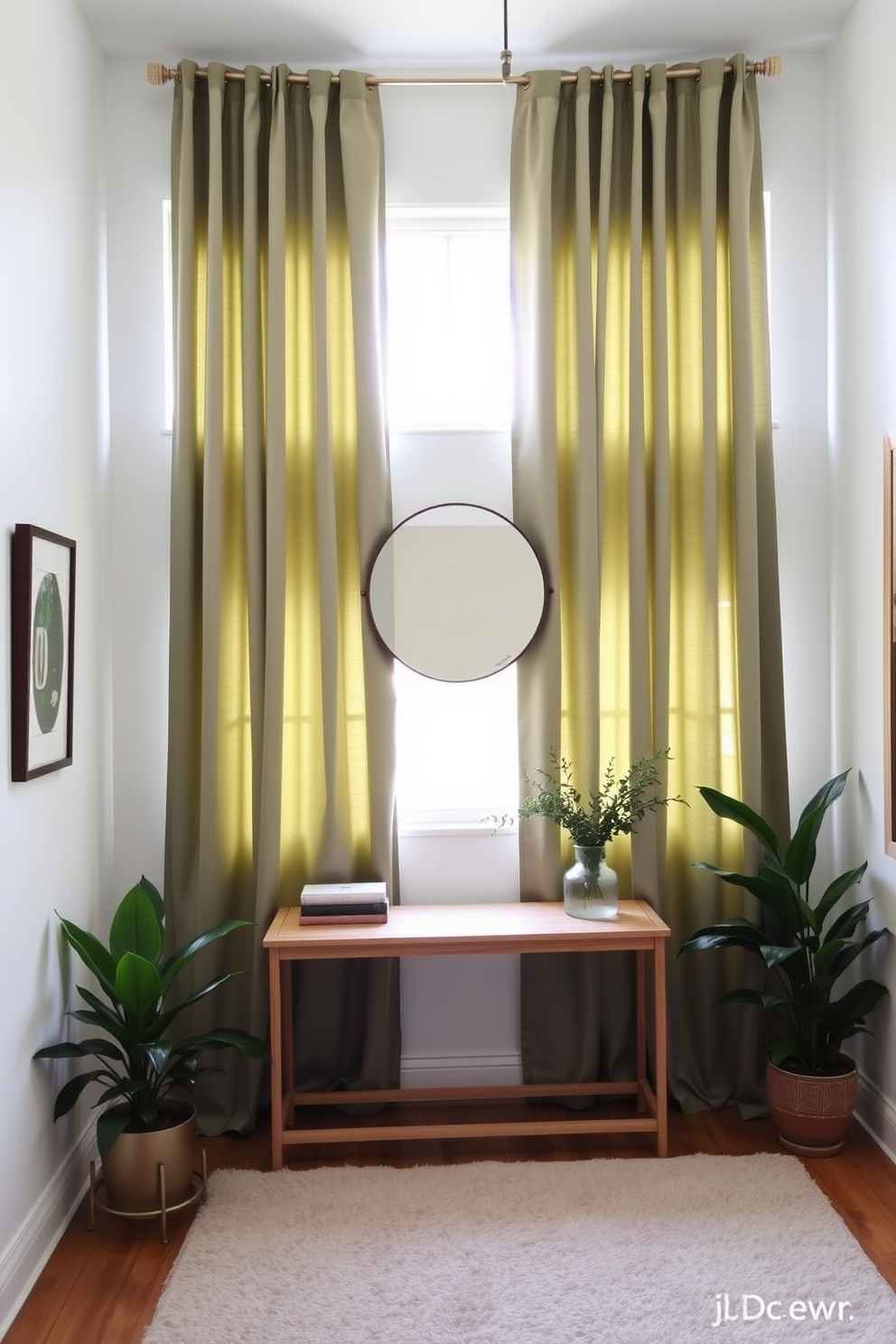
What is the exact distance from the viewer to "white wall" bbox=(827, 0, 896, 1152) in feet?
9.20

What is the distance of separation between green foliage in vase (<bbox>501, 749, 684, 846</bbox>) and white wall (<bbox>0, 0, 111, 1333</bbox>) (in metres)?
1.16

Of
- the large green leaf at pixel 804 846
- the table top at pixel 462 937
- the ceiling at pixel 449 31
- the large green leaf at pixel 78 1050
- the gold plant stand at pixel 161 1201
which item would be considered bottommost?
the gold plant stand at pixel 161 1201

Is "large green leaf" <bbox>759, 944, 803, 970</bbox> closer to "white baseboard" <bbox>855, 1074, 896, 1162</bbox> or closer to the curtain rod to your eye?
"white baseboard" <bbox>855, 1074, 896, 1162</bbox>

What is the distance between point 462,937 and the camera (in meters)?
2.74

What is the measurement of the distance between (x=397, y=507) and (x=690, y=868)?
53.4 inches

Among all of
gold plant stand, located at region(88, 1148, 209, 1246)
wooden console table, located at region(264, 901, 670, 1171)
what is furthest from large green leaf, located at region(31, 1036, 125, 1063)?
wooden console table, located at region(264, 901, 670, 1171)

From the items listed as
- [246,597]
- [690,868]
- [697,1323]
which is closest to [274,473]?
[246,597]

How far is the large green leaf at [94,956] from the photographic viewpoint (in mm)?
2537

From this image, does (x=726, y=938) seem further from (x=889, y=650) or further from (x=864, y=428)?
(x=864, y=428)

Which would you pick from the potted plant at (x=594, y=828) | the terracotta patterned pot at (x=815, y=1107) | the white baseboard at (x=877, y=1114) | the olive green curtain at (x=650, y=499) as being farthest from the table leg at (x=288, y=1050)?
the white baseboard at (x=877, y=1114)

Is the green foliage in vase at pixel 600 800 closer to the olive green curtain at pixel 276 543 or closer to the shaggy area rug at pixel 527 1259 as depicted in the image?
the olive green curtain at pixel 276 543

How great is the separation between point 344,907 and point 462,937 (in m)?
0.33

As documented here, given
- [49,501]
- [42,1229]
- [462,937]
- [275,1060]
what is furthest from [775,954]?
[49,501]

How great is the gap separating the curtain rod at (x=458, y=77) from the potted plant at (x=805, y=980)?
2013 millimetres
